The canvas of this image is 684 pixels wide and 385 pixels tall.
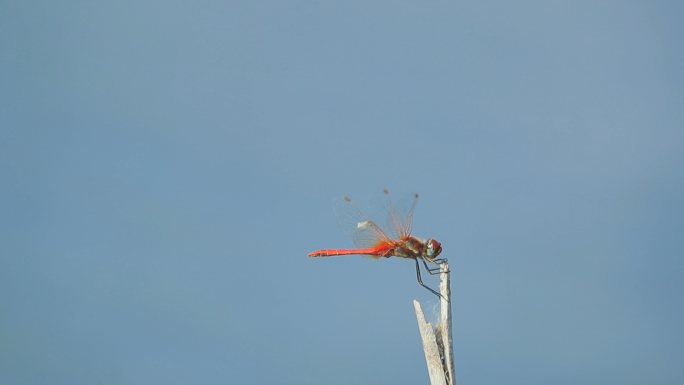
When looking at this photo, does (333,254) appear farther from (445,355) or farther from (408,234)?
(445,355)

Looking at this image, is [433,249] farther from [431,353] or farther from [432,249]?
[431,353]

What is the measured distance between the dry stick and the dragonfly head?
374mm

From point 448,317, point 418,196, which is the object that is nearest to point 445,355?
point 448,317

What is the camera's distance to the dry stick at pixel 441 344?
9.54 ft

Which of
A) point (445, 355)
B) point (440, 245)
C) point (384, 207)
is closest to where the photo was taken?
point (445, 355)

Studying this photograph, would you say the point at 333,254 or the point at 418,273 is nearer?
the point at 418,273

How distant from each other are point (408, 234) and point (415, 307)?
602mm

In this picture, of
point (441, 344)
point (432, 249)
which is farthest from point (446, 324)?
point (432, 249)

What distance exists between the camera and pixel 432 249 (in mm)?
3391

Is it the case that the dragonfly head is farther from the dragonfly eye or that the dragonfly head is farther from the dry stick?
the dry stick

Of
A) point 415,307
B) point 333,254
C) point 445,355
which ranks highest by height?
point 333,254

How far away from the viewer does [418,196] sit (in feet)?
11.8

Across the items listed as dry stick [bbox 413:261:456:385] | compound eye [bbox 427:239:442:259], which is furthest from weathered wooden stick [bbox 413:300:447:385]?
compound eye [bbox 427:239:442:259]

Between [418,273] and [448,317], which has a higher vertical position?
[418,273]
